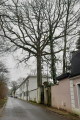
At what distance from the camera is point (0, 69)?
Result: 22484mm

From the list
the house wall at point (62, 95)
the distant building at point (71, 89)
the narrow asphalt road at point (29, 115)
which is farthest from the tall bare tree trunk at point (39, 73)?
the narrow asphalt road at point (29, 115)

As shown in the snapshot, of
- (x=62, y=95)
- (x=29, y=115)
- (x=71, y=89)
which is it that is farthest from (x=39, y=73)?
(x=29, y=115)

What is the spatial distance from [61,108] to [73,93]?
3342mm

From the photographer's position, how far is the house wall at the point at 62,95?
1279 centimetres

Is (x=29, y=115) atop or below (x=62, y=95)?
below

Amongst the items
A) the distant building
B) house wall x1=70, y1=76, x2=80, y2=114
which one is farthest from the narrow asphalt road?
the distant building

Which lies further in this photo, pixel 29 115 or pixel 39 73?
pixel 39 73

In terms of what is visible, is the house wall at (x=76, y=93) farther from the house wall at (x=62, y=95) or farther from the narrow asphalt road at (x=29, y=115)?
the narrow asphalt road at (x=29, y=115)

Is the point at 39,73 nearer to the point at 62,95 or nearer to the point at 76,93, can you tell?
the point at 62,95

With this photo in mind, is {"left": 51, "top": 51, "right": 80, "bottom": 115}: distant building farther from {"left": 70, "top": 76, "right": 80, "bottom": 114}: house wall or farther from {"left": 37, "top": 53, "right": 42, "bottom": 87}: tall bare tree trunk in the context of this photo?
{"left": 37, "top": 53, "right": 42, "bottom": 87}: tall bare tree trunk

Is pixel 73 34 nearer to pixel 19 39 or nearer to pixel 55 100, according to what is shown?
pixel 19 39

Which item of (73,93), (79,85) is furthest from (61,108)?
(79,85)

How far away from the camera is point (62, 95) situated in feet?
46.9

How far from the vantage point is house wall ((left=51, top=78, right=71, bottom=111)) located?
12.8 m
